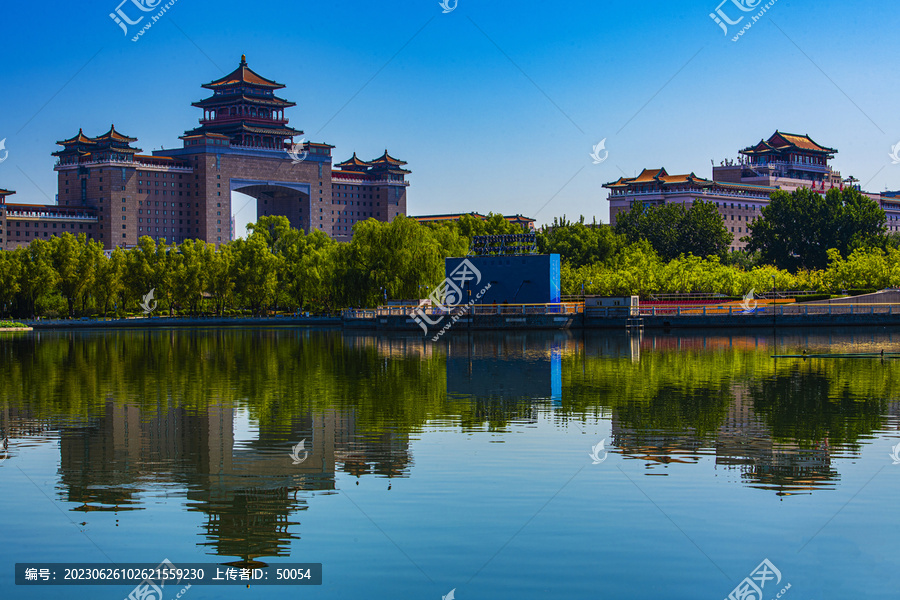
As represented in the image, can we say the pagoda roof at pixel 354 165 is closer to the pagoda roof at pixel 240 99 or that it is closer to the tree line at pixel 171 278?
the pagoda roof at pixel 240 99

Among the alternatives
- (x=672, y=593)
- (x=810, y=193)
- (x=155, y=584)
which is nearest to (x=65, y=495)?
(x=155, y=584)

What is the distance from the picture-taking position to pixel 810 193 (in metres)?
101

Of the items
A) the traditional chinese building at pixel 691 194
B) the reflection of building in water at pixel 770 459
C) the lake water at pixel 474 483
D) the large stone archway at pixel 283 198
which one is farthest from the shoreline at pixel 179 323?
the traditional chinese building at pixel 691 194

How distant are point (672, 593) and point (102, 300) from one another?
8582cm

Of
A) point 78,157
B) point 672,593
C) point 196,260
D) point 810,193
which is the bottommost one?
point 672,593

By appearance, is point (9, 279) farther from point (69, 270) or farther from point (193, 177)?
point (193, 177)

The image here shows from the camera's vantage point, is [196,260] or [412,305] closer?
[412,305]

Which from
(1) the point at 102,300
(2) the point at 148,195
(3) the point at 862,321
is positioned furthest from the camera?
(2) the point at 148,195

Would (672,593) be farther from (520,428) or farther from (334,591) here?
(520,428)

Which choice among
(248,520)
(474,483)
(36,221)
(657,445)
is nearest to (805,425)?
(657,445)

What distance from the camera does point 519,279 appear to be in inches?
2574
